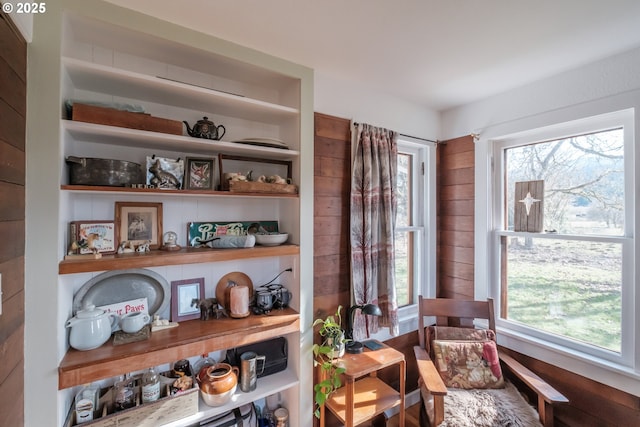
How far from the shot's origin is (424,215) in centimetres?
236

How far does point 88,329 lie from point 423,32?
200 cm

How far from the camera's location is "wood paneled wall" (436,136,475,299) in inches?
87.7

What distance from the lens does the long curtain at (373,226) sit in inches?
72.7

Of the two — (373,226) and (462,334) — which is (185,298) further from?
(462,334)

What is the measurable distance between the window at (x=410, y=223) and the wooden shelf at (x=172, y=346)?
43.6 inches

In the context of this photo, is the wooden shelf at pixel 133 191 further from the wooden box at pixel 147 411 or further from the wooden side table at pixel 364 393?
the wooden side table at pixel 364 393

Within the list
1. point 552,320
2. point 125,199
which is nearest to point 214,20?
point 125,199

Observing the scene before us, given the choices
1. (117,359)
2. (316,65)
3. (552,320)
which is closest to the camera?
(117,359)

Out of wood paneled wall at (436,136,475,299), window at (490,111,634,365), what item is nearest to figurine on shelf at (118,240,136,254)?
wood paneled wall at (436,136,475,299)

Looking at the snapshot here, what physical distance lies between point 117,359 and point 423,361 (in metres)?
1.66

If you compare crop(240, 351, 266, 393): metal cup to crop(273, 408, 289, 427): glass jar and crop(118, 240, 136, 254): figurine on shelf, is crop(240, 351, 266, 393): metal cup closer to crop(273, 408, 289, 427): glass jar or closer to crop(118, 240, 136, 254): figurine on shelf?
crop(273, 408, 289, 427): glass jar

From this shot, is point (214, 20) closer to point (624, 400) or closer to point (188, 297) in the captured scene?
point (188, 297)

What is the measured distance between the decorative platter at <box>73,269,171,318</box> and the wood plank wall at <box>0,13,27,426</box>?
12.0 inches

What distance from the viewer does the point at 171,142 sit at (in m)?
1.31
